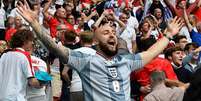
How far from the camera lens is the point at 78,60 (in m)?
5.71

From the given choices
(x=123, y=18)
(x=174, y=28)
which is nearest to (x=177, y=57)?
(x=174, y=28)

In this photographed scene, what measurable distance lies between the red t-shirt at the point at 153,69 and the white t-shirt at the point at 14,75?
2099 millimetres

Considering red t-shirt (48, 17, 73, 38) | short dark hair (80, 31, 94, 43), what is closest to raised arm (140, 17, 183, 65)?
short dark hair (80, 31, 94, 43)

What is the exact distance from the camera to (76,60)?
5699 mm

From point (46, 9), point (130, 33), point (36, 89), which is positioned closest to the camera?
point (36, 89)

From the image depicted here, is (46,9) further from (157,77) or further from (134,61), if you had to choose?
(134,61)

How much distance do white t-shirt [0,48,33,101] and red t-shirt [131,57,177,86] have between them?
6.89 feet

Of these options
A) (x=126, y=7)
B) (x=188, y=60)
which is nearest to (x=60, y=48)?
(x=188, y=60)

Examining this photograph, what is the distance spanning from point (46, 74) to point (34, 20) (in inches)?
67.7

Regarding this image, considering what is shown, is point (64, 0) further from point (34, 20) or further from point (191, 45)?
point (34, 20)

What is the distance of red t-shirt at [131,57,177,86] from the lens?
8.25 meters

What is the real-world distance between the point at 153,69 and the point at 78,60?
2.83m

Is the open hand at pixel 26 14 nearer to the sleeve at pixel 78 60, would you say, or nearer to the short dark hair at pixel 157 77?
the sleeve at pixel 78 60

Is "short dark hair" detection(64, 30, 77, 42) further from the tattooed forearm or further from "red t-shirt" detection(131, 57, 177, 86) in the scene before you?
the tattooed forearm
